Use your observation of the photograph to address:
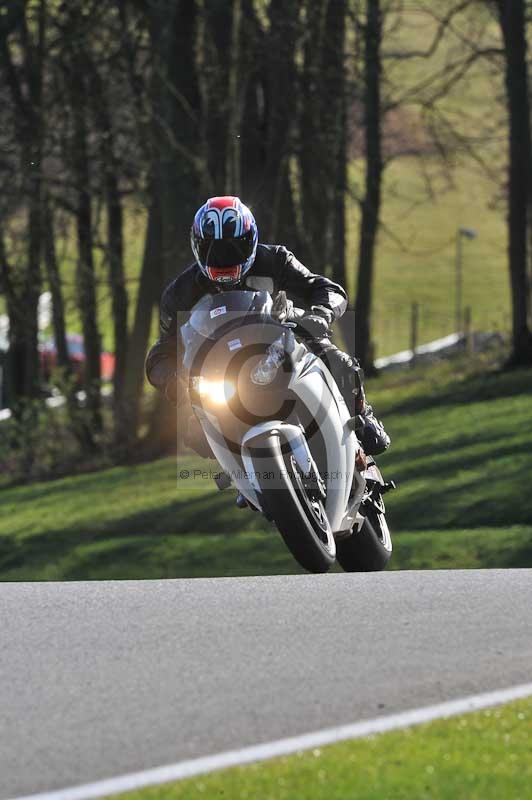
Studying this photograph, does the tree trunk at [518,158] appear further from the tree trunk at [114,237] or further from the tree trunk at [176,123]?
the tree trunk at [114,237]

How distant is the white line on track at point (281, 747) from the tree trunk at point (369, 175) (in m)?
20.1

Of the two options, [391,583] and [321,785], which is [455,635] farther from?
[321,785]

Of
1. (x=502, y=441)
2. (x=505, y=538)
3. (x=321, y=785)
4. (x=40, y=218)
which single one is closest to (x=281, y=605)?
(x=321, y=785)

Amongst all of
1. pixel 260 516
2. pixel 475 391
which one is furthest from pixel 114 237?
pixel 260 516

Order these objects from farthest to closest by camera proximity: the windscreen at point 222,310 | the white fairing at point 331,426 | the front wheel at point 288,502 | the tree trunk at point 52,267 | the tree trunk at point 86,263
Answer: the tree trunk at point 52,267 < the tree trunk at point 86,263 < the white fairing at point 331,426 < the windscreen at point 222,310 < the front wheel at point 288,502

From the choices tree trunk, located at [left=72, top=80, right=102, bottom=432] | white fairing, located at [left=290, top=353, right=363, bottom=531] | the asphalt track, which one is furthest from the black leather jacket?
tree trunk, located at [left=72, top=80, right=102, bottom=432]

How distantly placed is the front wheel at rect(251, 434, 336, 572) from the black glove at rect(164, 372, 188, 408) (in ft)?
2.61

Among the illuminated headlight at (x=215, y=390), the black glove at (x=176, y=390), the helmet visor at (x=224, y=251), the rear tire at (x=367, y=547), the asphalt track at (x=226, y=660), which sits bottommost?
the rear tire at (x=367, y=547)

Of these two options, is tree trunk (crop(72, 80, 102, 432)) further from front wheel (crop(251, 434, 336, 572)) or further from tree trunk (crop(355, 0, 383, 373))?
front wheel (crop(251, 434, 336, 572))

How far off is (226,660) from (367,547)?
9.18 feet

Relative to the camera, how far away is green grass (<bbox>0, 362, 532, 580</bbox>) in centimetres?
1527

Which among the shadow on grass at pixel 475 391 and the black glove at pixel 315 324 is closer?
the black glove at pixel 315 324

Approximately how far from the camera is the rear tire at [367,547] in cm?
943

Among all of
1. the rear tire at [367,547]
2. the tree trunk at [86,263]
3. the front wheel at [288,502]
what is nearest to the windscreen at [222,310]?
the front wheel at [288,502]
